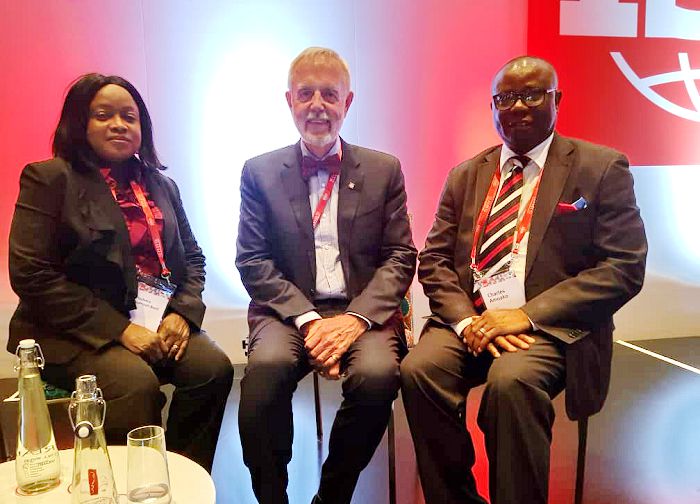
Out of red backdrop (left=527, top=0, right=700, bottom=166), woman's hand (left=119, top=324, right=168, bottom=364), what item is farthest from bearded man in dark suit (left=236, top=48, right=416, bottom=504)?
red backdrop (left=527, top=0, right=700, bottom=166)

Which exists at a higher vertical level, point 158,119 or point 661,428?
point 158,119

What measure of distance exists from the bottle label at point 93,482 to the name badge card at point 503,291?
144 cm

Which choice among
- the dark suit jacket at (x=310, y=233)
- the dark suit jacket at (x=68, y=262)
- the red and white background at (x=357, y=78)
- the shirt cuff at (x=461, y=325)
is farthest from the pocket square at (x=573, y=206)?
the red and white background at (x=357, y=78)

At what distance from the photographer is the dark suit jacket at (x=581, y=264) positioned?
6.72 ft

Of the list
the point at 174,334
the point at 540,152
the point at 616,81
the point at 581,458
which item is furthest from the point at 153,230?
the point at 616,81

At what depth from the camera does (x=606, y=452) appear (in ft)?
9.06

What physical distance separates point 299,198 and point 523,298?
953 mm

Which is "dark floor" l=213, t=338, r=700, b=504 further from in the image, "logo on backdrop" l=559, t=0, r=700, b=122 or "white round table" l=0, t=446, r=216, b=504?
"logo on backdrop" l=559, t=0, r=700, b=122

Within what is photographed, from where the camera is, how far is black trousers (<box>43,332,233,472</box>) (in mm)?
2029

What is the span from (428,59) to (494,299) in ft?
7.63

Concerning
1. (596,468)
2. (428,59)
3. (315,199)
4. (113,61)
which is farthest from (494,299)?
(113,61)

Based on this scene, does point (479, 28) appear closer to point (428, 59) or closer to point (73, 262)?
Answer: point (428, 59)

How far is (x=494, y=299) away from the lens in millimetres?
2180

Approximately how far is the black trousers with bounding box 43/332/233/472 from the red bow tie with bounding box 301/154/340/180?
31.5 inches
